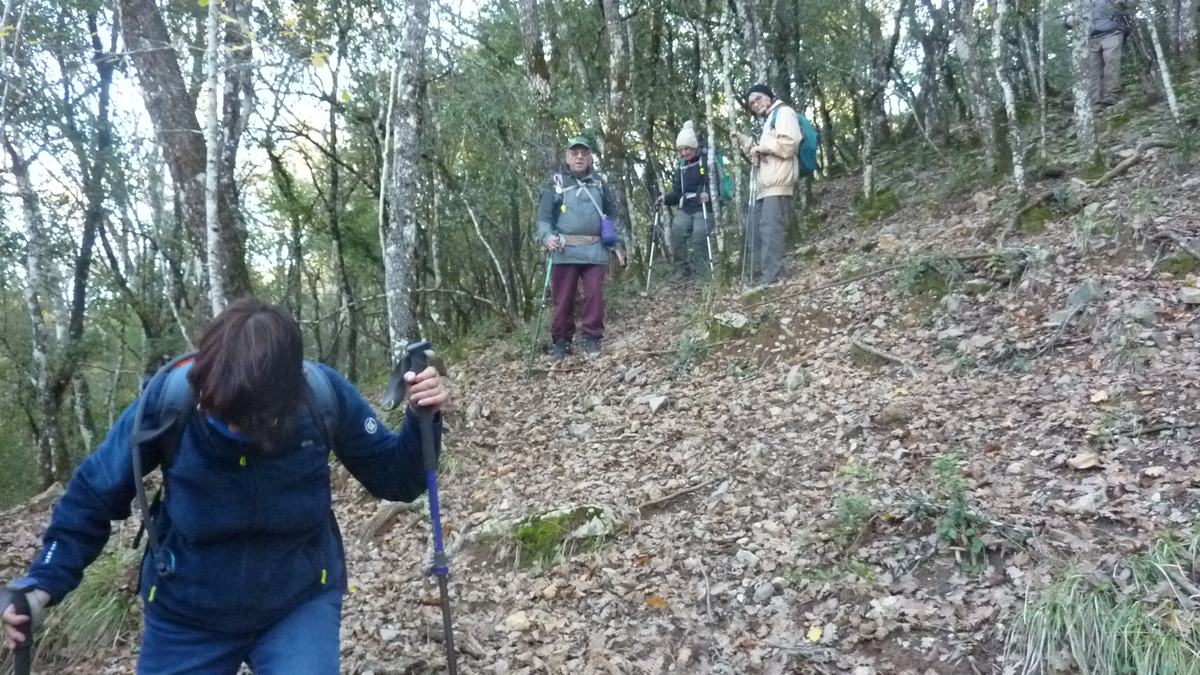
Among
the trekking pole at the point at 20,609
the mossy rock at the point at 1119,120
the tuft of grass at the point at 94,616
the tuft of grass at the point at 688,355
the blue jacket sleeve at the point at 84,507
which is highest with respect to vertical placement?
the mossy rock at the point at 1119,120

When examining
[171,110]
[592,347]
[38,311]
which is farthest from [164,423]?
[38,311]

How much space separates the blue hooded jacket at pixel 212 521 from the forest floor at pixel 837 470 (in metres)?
1.90

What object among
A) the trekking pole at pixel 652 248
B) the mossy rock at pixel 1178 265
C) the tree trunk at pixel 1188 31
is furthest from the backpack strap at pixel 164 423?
the tree trunk at pixel 1188 31

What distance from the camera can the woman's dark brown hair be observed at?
7.16 feet

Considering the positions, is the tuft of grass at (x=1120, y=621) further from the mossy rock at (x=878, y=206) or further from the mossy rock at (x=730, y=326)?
the mossy rock at (x=878, y=206)

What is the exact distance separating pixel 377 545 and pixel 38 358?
10.9 meters

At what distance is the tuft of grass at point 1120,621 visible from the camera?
125 inches

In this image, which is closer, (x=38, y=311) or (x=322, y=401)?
(x=322, y=401)

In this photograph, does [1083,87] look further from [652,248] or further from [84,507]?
[84,507]

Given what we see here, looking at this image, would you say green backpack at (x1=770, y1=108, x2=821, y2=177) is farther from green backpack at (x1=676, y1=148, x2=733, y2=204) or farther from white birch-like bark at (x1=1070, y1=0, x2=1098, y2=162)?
white birch-like bark at (x1=1070, y1=0, x2=1098, y2=162)

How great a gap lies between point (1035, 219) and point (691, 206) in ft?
15.0

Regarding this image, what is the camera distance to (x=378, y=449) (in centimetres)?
284

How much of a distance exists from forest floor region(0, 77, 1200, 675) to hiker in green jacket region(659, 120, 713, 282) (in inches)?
95.7

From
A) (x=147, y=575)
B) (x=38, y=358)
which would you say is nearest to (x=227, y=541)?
(x=147, y=575)
